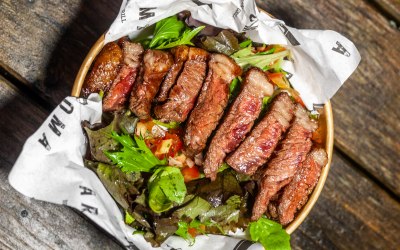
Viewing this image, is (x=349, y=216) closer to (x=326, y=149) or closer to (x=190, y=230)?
(x=326, y=149)

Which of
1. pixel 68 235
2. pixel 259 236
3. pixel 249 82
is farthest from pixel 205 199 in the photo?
pixel 68 235

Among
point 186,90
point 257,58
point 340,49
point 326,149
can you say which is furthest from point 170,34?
point 326,149

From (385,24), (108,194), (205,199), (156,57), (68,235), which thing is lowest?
(68,235)

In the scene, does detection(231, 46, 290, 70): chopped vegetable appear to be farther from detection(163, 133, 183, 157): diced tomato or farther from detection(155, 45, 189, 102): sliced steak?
detection(163, 133, 183, 157): diced tomato

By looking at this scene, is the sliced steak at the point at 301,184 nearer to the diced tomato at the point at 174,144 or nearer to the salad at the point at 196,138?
the salad at the point at 196,138

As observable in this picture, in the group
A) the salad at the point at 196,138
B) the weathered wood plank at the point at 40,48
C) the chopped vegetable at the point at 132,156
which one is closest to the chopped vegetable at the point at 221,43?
the salad at the point at 196,138

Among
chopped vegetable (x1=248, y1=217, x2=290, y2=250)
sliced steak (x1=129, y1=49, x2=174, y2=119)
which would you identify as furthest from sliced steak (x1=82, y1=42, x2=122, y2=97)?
chopped vegetable (x1=248, y1=217, x2=290, y2=250)

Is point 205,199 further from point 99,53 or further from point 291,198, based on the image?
point 99,53
